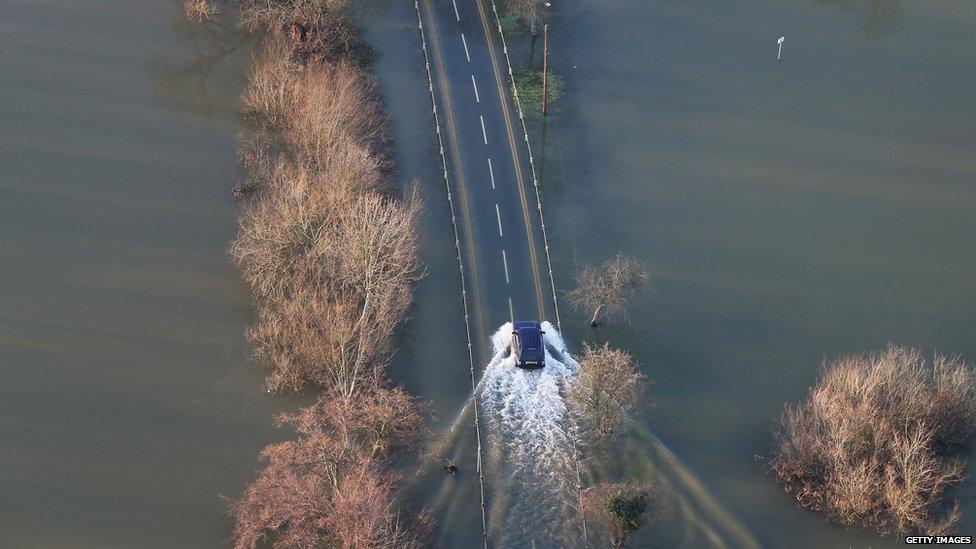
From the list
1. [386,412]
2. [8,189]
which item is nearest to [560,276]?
[386,412]

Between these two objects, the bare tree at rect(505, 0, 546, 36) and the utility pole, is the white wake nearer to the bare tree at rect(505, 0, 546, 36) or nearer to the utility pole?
the utility pole

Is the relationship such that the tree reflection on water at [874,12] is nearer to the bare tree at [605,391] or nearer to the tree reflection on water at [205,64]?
the bare tree at [605,391]

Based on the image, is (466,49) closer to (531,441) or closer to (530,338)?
(530,338)

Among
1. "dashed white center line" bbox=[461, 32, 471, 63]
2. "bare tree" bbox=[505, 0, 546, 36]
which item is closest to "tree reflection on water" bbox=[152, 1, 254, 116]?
"dashed white center line" bbox=[461, 32, 471, 63]

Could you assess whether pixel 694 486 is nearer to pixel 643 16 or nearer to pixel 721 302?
pixel 721 302

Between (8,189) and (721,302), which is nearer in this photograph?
(721,302)

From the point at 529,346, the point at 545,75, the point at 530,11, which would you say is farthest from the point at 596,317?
the point at 530,11
